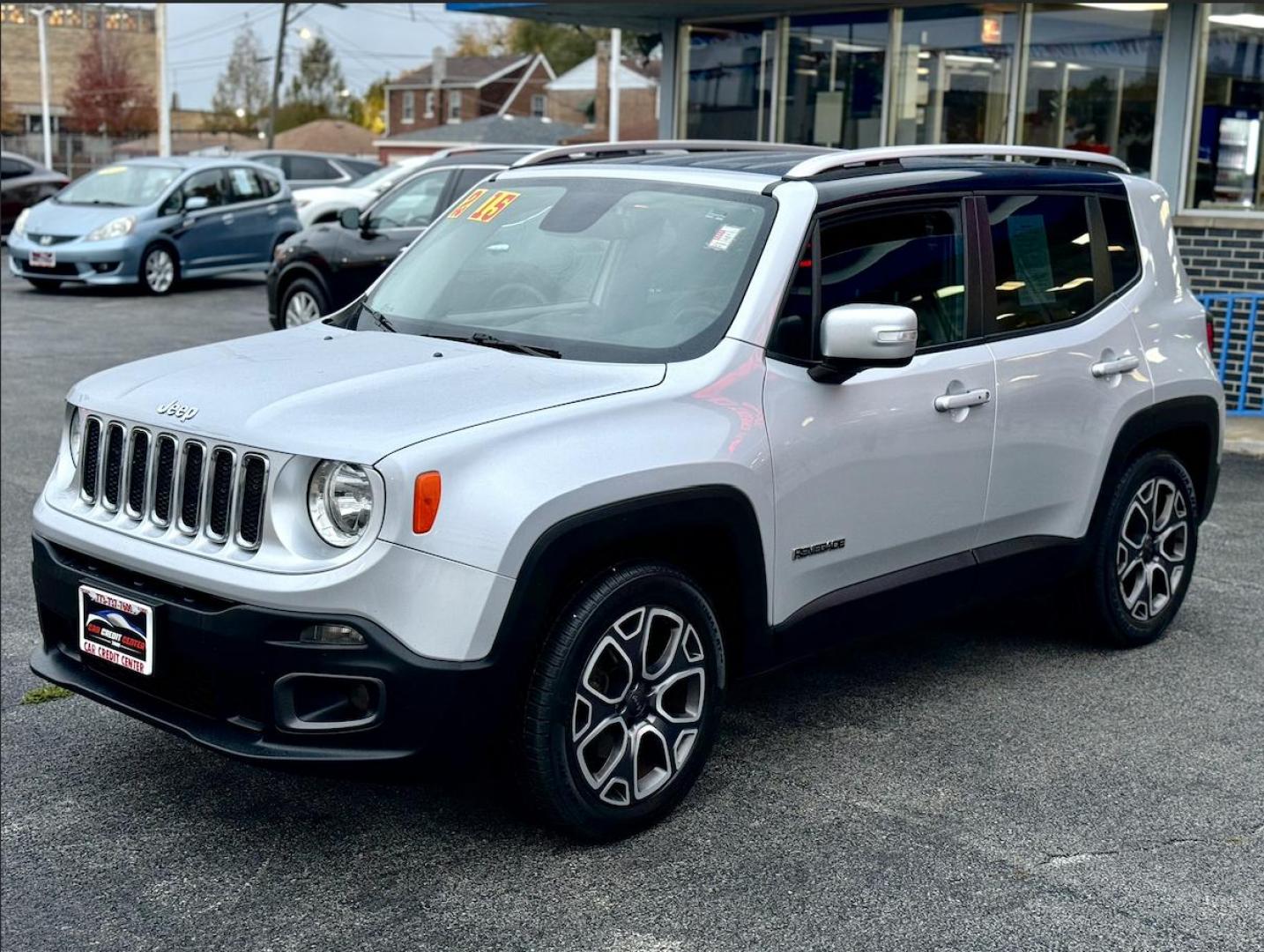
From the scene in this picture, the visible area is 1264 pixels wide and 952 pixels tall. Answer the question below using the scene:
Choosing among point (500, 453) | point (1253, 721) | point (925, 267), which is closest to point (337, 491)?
point (500, 453)

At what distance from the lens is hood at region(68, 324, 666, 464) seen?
3.81m

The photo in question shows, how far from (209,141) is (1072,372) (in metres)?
83.5

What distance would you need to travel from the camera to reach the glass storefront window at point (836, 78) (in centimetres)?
1405

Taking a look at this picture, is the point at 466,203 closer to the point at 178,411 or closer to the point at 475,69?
the point at 178,411

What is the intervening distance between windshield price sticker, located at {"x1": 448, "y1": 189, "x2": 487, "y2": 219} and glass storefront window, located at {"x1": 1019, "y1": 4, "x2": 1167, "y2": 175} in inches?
326

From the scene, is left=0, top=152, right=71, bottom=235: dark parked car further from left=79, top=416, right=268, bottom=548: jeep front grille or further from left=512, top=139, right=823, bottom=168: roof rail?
left=79, top=416, right=268, bottom=548: jeep front grille

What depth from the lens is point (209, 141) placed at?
83312 millimetres

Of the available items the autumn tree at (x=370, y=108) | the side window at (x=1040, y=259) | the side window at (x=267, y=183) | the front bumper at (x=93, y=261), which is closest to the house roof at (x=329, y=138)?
the autumn tree at (x=370, y=108)

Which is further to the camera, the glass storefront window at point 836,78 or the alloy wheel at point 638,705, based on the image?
the glass storefront window at point 836,78

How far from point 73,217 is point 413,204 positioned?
770 cm

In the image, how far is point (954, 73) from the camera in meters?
13.6

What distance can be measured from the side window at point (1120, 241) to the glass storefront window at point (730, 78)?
30.7ft

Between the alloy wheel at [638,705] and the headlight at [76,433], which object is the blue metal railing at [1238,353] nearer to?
the alloy wheel at [638,705]

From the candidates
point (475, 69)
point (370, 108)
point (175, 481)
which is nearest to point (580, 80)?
point (475, 69)
